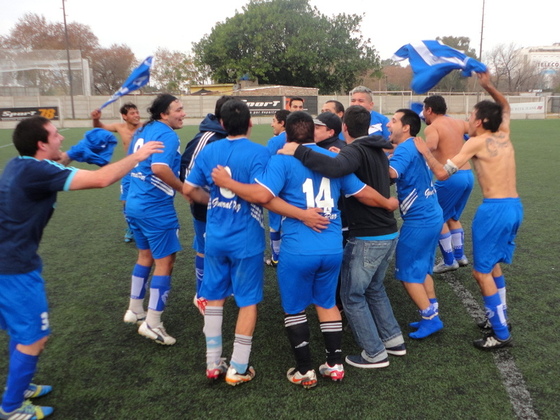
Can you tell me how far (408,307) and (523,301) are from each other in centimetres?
119

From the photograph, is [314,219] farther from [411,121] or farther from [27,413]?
[27,413]

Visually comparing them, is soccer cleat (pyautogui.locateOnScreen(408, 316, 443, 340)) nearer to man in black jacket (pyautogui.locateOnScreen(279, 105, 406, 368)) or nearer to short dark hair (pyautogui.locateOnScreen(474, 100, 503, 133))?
man in black jacket (pyautogui.locateOnScreen(279, 105, 406, 368))

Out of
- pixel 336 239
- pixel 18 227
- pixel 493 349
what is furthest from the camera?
pixel 493 349

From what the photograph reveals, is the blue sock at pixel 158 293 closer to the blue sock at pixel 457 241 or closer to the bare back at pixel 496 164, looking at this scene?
the bare back at pixel 496 164

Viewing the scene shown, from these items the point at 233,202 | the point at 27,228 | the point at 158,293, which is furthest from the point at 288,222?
the point at 27,228

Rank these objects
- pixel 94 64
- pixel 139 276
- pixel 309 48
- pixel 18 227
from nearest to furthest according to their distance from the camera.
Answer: pixel 18 227 < pixel 139 276 < pixel 309 48 < pixel 94 64

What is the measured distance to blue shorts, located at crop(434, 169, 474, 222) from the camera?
5.36m

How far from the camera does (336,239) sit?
322 cm

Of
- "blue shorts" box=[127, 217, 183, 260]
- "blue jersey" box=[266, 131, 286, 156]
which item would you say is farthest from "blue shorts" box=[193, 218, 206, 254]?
"blue jersey" box=[266, 131, 286, 156]

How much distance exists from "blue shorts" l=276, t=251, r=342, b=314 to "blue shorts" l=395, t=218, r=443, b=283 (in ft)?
2.99

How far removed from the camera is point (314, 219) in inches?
123

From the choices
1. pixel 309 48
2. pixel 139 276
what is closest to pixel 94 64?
pixel 309 48

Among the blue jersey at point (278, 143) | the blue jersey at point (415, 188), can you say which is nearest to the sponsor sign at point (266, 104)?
the blue jersey at point (278, 143)

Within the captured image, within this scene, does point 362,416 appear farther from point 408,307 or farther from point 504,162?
point 504,162
